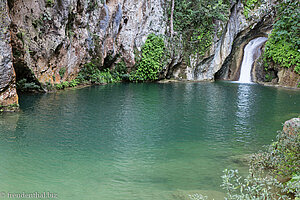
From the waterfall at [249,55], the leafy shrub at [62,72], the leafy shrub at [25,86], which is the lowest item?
the leafy shrub at [25,86]

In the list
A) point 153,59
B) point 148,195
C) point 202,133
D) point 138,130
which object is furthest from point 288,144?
point 153,59

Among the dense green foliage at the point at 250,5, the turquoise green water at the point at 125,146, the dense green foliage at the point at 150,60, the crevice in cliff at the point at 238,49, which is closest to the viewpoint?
the turquoise green water at the point at 125,146

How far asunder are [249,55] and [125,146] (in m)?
27.5

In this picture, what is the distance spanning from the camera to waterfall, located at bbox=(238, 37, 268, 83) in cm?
2958

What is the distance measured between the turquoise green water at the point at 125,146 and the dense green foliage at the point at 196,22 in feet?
59.7

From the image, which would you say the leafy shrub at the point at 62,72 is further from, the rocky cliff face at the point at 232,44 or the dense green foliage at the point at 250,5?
the rocky cliff face at the point at 232,44

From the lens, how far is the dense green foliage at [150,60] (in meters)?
26.4

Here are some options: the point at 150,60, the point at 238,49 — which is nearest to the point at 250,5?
the point at 150,60

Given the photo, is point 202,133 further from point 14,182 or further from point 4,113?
point 4,113

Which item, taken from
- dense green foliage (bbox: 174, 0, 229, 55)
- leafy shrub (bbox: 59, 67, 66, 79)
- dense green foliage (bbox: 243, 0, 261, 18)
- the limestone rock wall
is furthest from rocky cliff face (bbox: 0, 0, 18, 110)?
dense green foliage (bbox: 174, 0, 229, 55)

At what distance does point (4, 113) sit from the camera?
10.4m

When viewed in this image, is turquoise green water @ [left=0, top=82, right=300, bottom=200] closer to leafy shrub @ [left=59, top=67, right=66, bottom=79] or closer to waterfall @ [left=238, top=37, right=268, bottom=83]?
leafy shrub @ [left=59, top=67, right=66, bottom=79]

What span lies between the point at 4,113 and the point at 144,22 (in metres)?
19.6

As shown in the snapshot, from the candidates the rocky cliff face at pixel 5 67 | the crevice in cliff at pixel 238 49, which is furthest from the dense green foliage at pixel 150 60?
the rocky cliff face at pixel 5 67
